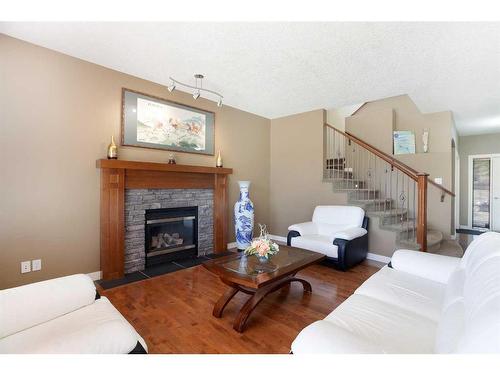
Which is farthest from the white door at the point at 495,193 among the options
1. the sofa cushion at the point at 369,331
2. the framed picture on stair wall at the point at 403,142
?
the sofa cushion at the point at 369,331

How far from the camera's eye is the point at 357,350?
958mm

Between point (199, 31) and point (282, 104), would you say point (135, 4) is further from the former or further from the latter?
point (282, 104)

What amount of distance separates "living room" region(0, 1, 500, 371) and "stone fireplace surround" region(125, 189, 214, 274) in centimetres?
2

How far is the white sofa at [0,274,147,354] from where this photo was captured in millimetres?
1088

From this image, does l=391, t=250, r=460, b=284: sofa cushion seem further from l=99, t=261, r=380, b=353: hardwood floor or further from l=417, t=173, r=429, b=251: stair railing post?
l=417, t=173, r=429, b=251: stair railing post

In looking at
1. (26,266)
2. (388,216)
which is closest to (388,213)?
(388,216)

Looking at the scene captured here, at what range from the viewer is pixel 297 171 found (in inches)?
194

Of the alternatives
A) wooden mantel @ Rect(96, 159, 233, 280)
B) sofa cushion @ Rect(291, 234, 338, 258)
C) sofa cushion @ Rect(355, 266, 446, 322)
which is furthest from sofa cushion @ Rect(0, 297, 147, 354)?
sofa cushion @ Rect(291, 234, 338, 258)

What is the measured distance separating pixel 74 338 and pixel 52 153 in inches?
90.8

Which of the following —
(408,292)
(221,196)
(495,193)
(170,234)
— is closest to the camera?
(408,292)

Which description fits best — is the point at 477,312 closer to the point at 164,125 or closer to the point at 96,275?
the point at 96,275

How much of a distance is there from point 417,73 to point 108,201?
413cm

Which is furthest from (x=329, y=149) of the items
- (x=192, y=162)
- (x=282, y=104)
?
(x=192, y=162)

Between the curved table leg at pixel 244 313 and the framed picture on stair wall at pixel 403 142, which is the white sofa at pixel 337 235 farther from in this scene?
the framed picture on stair wall at pixel 403 142
